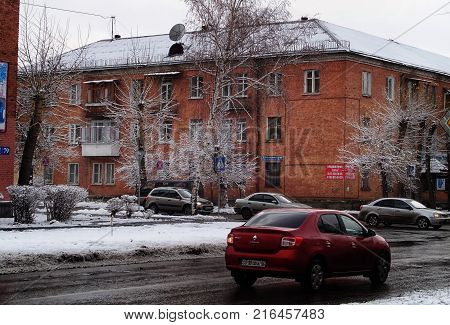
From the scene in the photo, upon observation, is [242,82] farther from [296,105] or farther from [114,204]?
[114,204]

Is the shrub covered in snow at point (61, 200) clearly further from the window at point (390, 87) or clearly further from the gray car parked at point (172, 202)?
the window at point (390, 87)

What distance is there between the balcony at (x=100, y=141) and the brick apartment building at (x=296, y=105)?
0.08m

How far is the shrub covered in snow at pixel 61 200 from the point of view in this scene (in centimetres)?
2702

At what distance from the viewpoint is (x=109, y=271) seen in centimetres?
1648

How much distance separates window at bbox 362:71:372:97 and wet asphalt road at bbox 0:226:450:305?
35510 mm

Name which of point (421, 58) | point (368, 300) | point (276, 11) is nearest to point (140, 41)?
point (421, 58)

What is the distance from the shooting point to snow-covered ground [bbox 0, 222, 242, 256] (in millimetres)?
18906

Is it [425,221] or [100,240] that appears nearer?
[100,240]

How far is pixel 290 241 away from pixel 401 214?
81.1 ft

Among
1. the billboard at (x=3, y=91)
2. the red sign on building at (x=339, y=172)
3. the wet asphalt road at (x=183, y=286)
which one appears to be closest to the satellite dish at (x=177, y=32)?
the red sign on building at (x=339, y=172)

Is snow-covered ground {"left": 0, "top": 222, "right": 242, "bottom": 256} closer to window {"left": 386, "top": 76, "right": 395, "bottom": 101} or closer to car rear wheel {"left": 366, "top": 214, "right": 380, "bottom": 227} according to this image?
car rear wheel {"left": 366, "top": 214, "right": 380, "bottom": 227}

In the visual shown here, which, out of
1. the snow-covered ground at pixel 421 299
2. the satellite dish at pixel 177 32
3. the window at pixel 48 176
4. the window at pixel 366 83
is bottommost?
the snow-covered ground at pixel 421 299

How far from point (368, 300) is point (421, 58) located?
53.8 meters

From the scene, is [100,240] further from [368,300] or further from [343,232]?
[368,300]
